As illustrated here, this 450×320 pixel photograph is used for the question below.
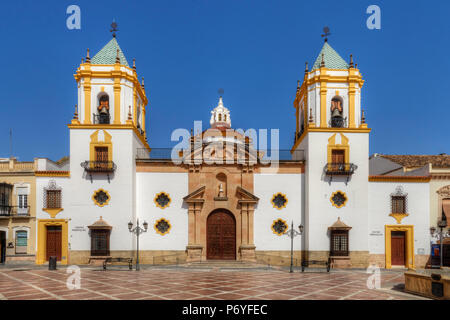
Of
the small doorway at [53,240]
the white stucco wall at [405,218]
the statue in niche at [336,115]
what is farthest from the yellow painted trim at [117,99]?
the white stucco wall at [405,218]

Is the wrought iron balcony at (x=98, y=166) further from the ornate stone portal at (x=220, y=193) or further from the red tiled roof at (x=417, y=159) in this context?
the red tiled roof at (x=417, y=159)

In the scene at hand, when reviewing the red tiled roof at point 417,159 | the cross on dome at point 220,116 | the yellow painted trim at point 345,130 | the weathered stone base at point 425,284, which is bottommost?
the weathered stone base at point 425,284

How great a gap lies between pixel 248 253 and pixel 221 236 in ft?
7.30

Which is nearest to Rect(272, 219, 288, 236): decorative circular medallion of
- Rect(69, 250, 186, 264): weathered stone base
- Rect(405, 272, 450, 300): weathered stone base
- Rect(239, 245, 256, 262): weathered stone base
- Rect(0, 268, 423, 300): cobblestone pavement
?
Rect(239, 245, 256, 262): weathered stone base

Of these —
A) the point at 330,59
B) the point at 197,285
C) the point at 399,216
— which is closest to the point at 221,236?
the point at 197,285

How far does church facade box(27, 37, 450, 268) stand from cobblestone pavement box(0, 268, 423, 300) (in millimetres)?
2778

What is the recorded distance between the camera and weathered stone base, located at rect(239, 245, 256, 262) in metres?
24.8

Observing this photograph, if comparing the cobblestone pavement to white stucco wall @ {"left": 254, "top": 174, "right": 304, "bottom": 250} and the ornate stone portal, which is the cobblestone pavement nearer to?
the ornate stone portal

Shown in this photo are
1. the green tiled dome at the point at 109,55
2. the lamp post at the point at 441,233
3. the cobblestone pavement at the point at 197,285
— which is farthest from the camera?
the green tiled dome at the point at 109,55

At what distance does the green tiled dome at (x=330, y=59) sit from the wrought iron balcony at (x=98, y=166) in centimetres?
1602

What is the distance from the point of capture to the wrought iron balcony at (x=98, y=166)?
2414 cm

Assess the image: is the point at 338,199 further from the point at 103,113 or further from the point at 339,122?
the point at 103,113

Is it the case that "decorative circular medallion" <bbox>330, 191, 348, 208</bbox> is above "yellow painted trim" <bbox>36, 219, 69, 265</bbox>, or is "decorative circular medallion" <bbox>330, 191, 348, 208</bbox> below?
above

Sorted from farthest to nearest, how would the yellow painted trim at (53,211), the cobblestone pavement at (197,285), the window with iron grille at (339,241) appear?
the yellow painted trim at (53,211), the window with iron grille at (339,241), the cobblestone pavement at (197,285)
